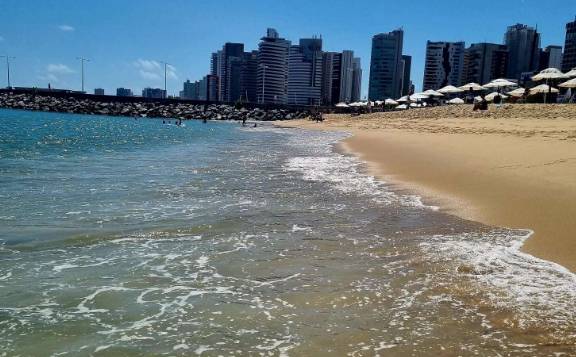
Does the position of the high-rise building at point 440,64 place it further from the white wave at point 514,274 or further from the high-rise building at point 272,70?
the white wave at point 514,274

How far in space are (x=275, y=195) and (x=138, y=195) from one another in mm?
3156

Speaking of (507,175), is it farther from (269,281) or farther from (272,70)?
(272,70)

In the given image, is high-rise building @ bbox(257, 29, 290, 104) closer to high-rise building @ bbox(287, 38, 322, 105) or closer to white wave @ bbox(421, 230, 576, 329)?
high-rise building @ bbox(287, 38, 322, 105)

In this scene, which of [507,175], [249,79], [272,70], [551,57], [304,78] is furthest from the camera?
[249,79]

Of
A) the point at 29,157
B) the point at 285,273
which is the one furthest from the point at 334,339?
the point at 29,157

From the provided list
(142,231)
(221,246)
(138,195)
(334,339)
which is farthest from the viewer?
(138,195)

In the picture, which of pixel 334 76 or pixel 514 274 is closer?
pixel 514 274

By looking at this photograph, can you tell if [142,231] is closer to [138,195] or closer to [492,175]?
[138,195]

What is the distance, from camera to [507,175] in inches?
473

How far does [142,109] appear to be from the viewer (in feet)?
387

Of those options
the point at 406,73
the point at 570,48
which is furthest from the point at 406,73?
the point at 570,48

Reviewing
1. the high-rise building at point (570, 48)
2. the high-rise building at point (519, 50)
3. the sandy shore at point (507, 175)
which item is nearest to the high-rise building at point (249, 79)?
the high-rise building at point (519, 50)

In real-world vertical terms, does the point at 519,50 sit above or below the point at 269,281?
above

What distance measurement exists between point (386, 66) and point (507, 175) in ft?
515
